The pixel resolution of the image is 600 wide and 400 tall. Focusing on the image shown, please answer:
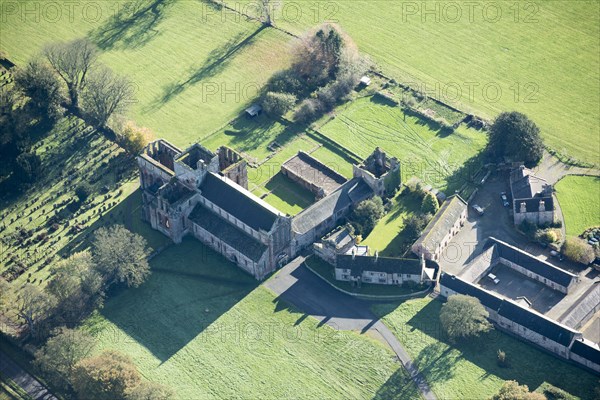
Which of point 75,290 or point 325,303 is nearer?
point 75,290

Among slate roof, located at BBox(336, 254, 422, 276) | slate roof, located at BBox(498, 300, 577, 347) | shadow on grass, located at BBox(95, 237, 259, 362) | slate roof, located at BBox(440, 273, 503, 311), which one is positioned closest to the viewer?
slate roof, located at BBox(498, 300, 577, 347)

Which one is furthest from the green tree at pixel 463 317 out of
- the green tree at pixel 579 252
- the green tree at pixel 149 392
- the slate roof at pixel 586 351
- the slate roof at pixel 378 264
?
the green tree at pixel 149 392

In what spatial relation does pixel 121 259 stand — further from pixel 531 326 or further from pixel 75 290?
pixel 531 326

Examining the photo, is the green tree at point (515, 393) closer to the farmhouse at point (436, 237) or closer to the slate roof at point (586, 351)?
the slate roof at point (586, 351)

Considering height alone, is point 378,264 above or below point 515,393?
below

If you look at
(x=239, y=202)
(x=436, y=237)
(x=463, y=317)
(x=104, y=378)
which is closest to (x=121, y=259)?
(x=239, y=202)

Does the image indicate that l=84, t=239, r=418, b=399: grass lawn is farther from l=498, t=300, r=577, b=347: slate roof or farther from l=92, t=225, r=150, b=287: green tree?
l=498, t=300, r=577, b=347: slate roof

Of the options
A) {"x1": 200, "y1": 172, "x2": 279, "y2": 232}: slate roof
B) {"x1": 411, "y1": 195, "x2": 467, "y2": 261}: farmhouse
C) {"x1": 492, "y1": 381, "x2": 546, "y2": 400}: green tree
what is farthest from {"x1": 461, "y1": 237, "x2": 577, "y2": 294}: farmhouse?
{"x1": 200, "y1": 172, "x2": 279, "y2": 232}: slate roof
